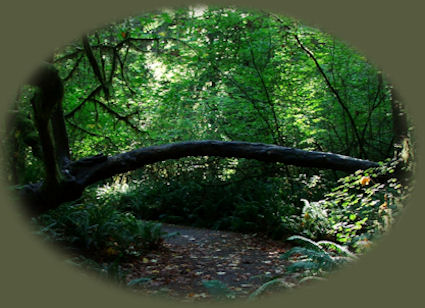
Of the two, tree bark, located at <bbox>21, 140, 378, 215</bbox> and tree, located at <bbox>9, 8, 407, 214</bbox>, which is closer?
tree bark, located at <bbox>21, 140, 378, 215</bbox>

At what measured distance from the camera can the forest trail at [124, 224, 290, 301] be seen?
470cm

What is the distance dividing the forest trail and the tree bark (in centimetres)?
174

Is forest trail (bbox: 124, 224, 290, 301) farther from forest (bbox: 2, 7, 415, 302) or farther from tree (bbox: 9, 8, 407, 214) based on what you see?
tree (bbox: 9, 8, 407, 214)

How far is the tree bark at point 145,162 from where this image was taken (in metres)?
5.10

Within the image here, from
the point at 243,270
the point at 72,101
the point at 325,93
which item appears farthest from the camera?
the point at 325,93

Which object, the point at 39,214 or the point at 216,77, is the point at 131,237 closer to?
the point at 39,214

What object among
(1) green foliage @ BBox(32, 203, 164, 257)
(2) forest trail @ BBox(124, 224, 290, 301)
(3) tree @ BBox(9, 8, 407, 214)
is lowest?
(2) forest trail @ BBox(124, 224, 290, 301)

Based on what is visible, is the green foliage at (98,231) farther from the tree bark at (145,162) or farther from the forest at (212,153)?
the tree bark at (145,162)

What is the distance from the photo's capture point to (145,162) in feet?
18.4

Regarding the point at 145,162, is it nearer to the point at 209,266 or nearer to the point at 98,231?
the point at 98,231

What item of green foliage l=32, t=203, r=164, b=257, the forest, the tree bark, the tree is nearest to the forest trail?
the forest

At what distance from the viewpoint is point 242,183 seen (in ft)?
35.8

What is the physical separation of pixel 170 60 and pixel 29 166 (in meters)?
5.21

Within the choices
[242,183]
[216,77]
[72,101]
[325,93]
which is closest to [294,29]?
[325,93]
